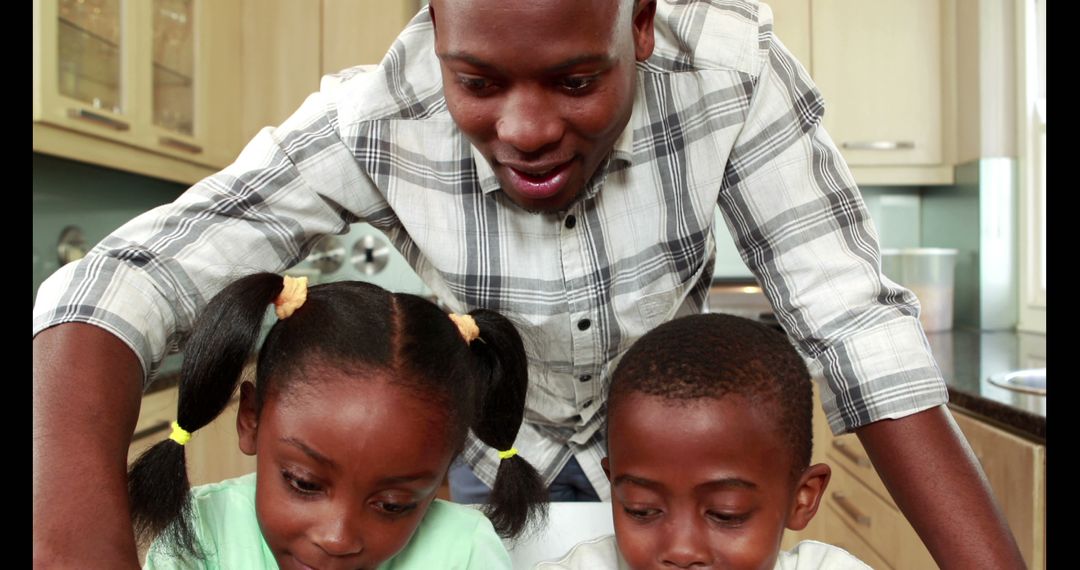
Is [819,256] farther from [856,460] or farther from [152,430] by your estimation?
[152,430]

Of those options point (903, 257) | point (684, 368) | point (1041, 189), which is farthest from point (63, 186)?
point (1041, 189)

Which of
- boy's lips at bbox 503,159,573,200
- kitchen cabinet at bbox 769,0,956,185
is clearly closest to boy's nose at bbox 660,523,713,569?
boy's lips at bbox 503,159,573,200

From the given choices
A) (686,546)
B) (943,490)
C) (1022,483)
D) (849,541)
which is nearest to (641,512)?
(686,546)

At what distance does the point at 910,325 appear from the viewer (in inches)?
38.9

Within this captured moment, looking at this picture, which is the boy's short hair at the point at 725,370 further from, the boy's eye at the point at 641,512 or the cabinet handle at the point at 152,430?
the cabinet handle at the point at 152,430

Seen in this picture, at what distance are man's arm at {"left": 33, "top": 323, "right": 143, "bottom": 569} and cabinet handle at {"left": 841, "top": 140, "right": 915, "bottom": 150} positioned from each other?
2654 mm

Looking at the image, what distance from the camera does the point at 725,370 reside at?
0.92 m

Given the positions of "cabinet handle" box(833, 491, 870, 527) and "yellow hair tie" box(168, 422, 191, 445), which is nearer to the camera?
"yellow hair tie" box(168, 422, 191, 445)

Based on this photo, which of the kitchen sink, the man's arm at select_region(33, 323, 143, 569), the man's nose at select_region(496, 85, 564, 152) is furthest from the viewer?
the kitchen sink

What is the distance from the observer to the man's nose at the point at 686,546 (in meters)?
0.86

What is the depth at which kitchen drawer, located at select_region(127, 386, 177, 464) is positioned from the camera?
2.02 metres

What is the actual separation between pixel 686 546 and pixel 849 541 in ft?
5.79

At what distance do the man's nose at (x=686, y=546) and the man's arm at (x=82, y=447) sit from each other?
1.50ft

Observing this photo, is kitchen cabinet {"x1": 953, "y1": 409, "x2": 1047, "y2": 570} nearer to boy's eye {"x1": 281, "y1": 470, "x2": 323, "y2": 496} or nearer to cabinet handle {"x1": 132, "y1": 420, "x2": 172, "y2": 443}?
boy's eye {"x1": 281, "y1": 470, "x2": 323, "y2": 496}
